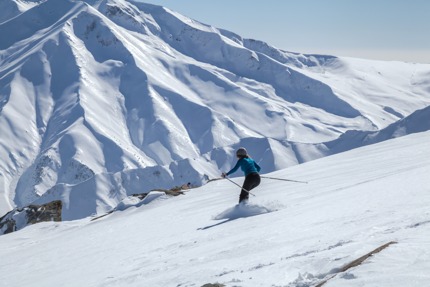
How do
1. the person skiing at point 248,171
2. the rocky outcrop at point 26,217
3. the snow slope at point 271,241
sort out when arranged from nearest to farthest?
the snow slope at point 271,241, the person skiing at point 248,171, the rocky outcrop at point 26,217

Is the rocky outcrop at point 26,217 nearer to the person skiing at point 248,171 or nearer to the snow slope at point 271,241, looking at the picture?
the snow slope at point 271,241

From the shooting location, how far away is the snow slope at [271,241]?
8.26m

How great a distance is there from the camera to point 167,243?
48.2 ft

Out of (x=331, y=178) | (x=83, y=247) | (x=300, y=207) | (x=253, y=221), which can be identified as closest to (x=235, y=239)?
(x=253, y=221)

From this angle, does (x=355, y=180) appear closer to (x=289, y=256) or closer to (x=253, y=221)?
(x=253, y=221)

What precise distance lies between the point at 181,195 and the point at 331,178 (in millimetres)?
7998

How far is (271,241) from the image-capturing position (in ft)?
37.3

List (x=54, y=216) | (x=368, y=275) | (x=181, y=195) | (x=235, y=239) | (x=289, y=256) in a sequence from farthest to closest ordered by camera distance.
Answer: (x=54, y=216) → (x=181, y=195) → (x=235, y=239) → (x=289, y=256) → (x=368, y=275)

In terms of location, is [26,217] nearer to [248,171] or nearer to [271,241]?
[248,171]

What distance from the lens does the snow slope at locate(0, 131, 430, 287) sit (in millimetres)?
8258

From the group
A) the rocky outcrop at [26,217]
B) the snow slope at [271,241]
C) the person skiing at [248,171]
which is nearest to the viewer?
the snow slope at [271,241]

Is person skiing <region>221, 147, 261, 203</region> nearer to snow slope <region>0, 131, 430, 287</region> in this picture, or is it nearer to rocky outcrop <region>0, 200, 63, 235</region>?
snow slope <region>0, 131, 430, 287</region>

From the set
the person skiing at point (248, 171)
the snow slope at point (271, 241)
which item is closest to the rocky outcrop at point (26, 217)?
the snow slope at point (271, 241)

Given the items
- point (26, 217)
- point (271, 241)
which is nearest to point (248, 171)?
point (271, 241)
